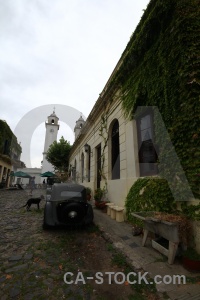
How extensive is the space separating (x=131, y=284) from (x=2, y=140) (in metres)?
23.2

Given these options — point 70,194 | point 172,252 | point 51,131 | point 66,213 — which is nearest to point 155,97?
point 172,252

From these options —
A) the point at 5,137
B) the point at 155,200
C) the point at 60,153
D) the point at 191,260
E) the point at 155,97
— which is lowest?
the point at 191,260

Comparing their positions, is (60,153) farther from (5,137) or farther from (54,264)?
(54,264)

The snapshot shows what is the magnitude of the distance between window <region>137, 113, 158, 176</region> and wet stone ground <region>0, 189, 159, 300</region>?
2489 mm

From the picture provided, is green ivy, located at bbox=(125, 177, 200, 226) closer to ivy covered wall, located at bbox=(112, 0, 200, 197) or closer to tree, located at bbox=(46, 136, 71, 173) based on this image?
ivy covered wall, located at bbox=(112, 0, 200, 197)

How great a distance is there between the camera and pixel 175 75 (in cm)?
387

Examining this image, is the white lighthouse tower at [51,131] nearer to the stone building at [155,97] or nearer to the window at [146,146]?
the stone building at [155,97]

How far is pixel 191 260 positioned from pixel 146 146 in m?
3.38

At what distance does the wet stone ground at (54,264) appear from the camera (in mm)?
2123

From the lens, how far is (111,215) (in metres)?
6.08

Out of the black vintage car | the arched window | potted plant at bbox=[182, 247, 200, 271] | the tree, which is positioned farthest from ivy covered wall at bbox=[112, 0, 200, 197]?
the tree

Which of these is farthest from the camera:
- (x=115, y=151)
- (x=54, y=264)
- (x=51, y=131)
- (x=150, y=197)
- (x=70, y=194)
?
(x=51, y=131)

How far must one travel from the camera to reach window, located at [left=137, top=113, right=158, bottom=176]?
16.3ft

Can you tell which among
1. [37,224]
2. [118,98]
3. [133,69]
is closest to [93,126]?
[118,98]
